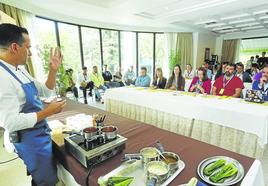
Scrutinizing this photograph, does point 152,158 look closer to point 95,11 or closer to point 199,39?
point 95,11

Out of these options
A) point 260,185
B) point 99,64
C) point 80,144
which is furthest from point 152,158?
point 99,64

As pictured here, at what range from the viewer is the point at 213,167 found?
0.86 m

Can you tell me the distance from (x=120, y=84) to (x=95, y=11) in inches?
100

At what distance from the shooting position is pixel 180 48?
765 centimetres

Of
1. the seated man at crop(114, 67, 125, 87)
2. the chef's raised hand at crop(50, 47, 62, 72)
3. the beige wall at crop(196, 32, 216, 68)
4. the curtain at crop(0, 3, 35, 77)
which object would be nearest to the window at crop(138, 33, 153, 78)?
the seated man at crop(114, 67, 125, 87)

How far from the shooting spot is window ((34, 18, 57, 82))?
4.39 meters

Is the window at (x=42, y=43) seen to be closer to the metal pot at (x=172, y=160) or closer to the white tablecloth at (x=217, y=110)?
the white tablecloth at (x=217, y=110)

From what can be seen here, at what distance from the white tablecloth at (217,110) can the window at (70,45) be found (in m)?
3.58

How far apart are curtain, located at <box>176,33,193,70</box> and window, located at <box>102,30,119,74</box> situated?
112 inches

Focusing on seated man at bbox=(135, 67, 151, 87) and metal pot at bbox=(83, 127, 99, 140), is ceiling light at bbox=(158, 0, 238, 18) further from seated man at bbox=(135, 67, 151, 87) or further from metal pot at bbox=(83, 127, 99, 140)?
metal pot at bbox=(83, 127, 99, 140)

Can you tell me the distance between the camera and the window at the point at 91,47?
605 cm

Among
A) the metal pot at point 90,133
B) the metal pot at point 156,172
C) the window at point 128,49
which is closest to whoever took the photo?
the metal pot at point 156,172

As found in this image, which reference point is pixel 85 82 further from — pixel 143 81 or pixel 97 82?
pixel 143 81

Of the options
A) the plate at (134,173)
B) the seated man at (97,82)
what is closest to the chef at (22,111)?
the plate at (134,173)
